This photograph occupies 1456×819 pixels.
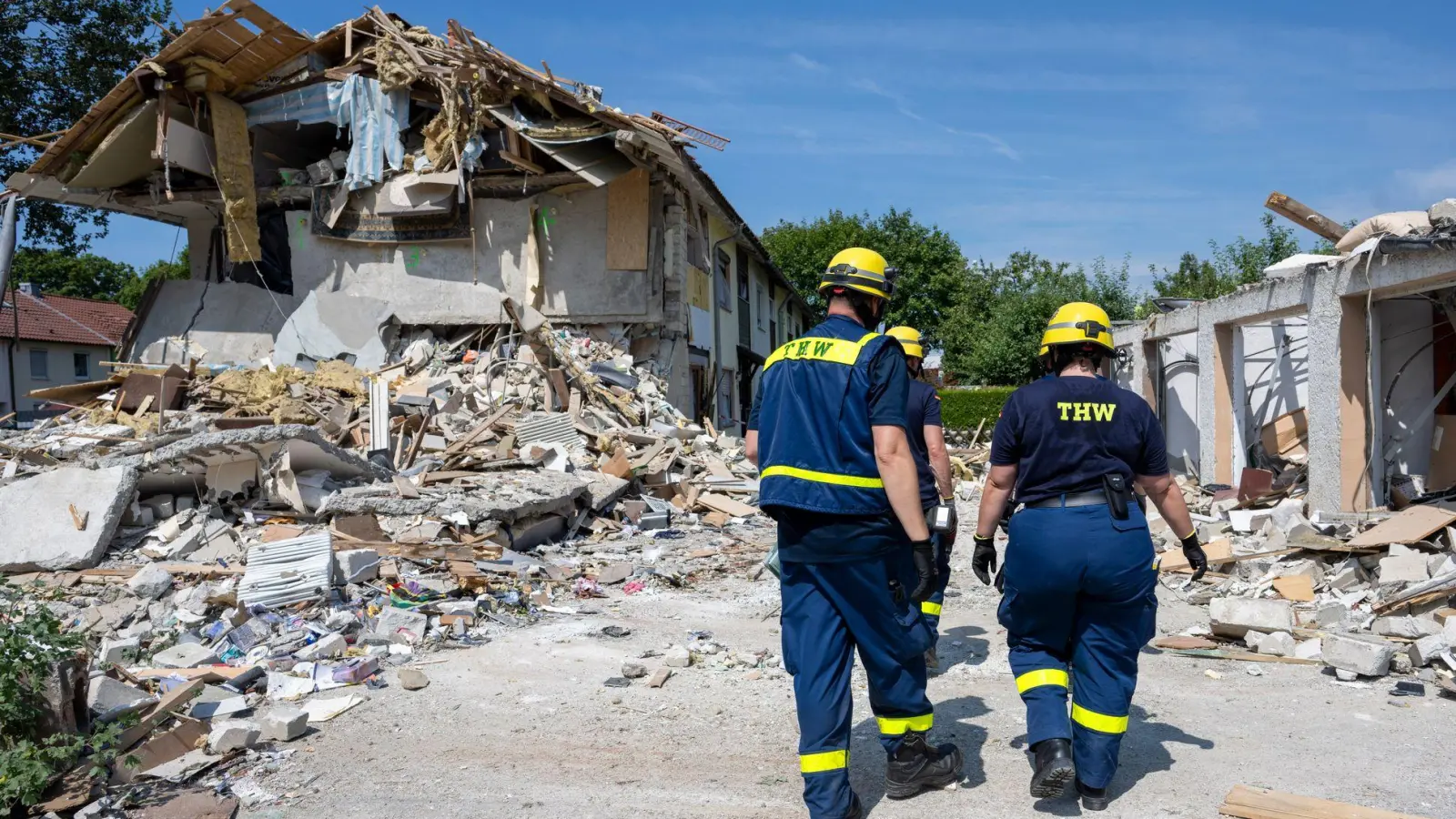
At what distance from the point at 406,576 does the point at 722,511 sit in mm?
4948

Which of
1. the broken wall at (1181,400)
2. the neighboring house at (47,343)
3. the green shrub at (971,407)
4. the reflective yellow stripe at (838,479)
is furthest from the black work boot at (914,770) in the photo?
the neighboring house at (47,343)

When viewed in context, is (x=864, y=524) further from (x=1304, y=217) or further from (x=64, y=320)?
(x=64, y=320)

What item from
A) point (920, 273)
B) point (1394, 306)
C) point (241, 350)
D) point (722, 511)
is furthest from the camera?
point (920, 273)

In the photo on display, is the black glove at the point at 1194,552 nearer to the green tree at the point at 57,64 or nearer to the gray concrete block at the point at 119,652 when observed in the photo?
the gray concrete block at the point at 119,652

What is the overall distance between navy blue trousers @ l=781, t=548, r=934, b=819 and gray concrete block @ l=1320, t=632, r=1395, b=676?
3.09 m

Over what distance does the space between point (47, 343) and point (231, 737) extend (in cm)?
3721

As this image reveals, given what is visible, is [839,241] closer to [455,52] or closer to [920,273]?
[920,273]

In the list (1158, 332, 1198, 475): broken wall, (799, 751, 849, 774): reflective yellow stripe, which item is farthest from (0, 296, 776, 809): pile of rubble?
(1158, 332, 1198, 475): broken wall

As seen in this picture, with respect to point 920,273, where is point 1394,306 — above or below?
below

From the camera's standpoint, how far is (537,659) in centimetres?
571

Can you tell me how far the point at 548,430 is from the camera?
1190cm

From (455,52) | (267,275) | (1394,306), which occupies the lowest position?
(1394,306)

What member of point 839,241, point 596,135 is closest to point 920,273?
point 839,241

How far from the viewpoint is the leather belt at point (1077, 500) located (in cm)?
358
